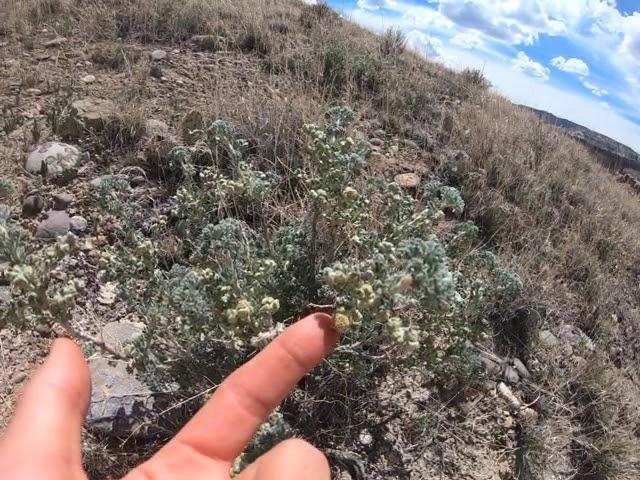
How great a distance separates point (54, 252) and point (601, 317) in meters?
3.85

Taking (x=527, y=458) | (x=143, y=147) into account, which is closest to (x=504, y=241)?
(x=527, y=458)

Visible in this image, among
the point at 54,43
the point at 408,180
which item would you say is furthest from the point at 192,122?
the point at 54,43

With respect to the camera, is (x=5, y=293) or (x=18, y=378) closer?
(x=18, y=378)

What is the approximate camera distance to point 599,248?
4.97 m

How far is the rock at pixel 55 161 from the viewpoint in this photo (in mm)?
3600

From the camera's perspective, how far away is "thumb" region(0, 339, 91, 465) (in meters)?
1.04

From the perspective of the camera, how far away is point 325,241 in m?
2.92

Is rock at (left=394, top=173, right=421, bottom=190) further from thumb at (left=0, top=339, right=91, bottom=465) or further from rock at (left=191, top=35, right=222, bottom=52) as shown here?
thumb at (left=0, top=339, right=91, bottom=465)

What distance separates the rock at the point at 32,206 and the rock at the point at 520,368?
10.0 feet

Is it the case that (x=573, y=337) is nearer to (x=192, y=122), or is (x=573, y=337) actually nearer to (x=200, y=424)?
(x=192, y=122)

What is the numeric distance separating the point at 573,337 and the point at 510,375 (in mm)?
848

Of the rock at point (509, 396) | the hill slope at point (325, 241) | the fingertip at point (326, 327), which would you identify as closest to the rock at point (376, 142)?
the hill slope at point (325, 241)

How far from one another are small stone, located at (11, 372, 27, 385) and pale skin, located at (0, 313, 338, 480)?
66.4 inches

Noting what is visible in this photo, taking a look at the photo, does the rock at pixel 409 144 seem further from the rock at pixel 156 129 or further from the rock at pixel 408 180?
the rock at pixel 156 129
